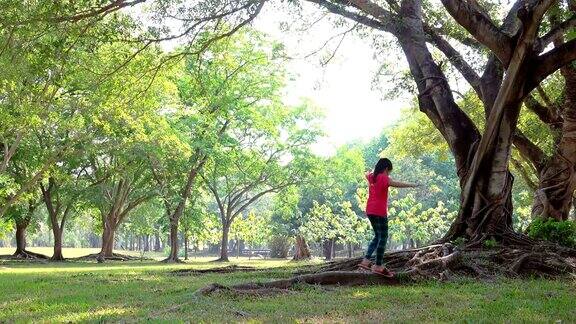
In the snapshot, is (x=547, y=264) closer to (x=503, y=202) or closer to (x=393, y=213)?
(x=503, y=202)

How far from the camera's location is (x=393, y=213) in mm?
40281

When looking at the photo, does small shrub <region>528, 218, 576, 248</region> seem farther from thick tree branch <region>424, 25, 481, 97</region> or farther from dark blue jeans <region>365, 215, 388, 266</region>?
dark blue jeans <region>365, 215, 388, 266</region>

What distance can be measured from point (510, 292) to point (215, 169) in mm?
25740

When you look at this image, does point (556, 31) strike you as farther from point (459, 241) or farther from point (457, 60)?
point (459, 241)

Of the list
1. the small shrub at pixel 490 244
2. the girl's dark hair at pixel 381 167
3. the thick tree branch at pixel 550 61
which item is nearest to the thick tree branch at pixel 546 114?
the thick tree branch at pixel 550 61

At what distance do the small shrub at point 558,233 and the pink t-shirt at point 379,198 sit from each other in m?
5.95

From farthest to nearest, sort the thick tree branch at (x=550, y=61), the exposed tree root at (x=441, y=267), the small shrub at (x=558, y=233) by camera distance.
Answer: the small shrub at (x=558, y=233), the thick tree branch at (x=550, y=61), the exposed tree root at (x=441, y=267)

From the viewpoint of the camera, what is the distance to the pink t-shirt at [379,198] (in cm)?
855

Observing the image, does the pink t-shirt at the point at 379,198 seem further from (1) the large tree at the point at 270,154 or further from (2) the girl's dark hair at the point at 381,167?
(1) the large tree at the point at 270,154

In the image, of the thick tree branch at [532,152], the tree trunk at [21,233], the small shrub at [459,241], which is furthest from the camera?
the tree trunk at [21,233]

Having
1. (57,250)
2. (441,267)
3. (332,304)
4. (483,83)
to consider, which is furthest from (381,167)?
(57,250)

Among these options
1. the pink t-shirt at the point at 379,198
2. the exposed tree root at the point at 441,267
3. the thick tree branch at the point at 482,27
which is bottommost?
the exposed tree root at the point at 441,267

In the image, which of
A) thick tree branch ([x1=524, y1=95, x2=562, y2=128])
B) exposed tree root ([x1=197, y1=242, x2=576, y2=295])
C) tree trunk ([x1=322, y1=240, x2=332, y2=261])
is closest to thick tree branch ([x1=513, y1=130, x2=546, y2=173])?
thick tree branch ([x1=524, y1=95, x2=562, y2=128])

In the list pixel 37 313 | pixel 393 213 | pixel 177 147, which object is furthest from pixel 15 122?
pixel 393 213
